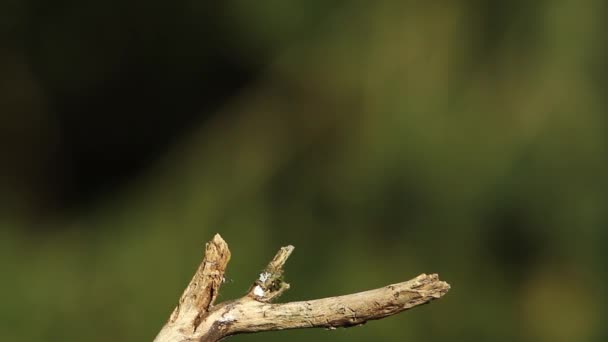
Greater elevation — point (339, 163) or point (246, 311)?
point (339, 163)

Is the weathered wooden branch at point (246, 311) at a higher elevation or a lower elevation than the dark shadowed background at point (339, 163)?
lower

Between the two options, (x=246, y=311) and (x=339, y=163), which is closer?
(x=246, y=311)

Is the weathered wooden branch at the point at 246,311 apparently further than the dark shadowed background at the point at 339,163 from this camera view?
No

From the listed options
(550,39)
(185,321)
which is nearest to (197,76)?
(550,39)

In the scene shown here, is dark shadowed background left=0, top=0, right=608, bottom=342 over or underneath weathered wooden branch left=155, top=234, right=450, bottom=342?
over
